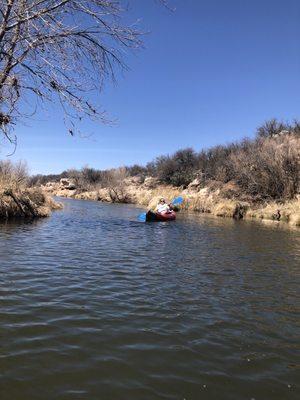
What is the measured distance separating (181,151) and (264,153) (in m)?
25.7

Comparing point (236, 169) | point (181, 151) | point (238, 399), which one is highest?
Answer: point (181, 151)

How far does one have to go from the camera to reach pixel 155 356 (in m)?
5.49

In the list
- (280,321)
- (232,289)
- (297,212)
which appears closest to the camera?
(280,321)

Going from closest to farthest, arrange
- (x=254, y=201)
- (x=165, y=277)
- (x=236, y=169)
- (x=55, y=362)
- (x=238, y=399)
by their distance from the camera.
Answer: (x=238, y=399) < (x=55, y=362) < (x=165, y=277) < (x=254, y=201) < (x=236, y=169)

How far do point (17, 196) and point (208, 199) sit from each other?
22597mm

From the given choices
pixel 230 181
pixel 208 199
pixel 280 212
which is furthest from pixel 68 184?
pixel 280 212

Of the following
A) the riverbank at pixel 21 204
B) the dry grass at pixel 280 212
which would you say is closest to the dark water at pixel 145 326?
the riverbank at pixel 21 204

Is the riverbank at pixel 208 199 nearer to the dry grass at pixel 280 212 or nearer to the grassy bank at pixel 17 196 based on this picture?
the dry grass at pixel 280 212

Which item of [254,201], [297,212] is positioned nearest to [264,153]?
[254,201]

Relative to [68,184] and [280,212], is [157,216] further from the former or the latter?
[68,184]

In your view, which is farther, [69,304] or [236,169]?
[236,169]

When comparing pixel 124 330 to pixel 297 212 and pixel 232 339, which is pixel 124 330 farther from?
pixel 297 212

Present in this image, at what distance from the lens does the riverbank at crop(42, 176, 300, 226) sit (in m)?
32.8

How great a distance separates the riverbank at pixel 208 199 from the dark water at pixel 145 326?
19140 millimetres
